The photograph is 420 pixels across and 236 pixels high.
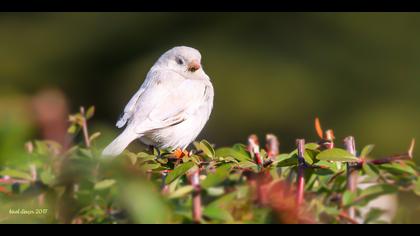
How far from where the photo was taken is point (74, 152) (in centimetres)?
170

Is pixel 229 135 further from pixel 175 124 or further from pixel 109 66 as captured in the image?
pixel 175 124

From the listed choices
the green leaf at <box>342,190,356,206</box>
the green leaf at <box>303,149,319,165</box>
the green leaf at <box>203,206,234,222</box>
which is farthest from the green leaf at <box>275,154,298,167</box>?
the green leaf at <box>203,206,234,222</box>

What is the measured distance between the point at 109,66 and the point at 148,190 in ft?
19.9

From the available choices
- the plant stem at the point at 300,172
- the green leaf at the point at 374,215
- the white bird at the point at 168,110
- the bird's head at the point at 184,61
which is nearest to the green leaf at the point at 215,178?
the plant stem at the point at 300,172

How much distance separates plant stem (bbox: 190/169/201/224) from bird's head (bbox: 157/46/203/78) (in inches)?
64.9

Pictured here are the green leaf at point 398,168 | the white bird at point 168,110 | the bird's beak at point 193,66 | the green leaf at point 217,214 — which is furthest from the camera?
the bird's beak at point 193,66

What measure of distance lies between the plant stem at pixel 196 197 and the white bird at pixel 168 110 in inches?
36.2

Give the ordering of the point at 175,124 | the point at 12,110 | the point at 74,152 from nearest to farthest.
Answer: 1. the point at 12,110
2. the point at 74,152
3. the point at 175,124

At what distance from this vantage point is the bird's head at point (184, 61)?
10.1 feet

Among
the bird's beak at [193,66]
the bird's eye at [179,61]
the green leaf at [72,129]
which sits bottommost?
the green leaf at [72,129]

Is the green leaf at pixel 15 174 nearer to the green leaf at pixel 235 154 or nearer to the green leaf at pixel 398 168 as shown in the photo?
the green leaf at pixel 235 154

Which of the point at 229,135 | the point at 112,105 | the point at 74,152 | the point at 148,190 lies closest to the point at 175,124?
the point at 74,152

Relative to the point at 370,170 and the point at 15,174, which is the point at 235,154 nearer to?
the point at 370,170

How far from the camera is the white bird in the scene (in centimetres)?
254
